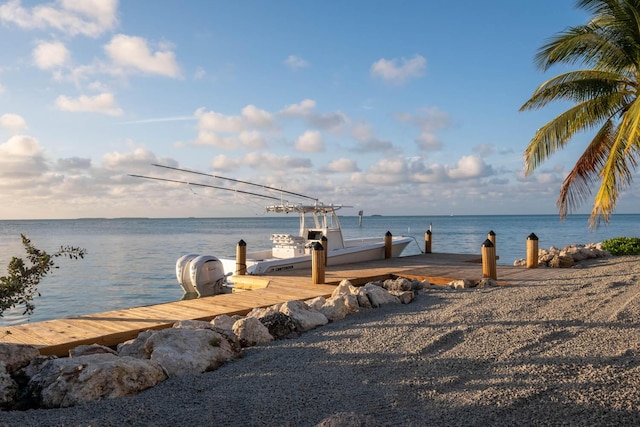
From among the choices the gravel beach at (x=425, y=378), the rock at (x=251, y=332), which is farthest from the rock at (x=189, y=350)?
the rock at (x=251, y=332)

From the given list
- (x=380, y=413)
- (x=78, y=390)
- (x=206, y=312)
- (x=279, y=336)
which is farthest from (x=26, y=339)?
(x=380, y=413)

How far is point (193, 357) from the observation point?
4387mm

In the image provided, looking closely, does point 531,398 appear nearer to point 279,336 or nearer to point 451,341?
point 451,341

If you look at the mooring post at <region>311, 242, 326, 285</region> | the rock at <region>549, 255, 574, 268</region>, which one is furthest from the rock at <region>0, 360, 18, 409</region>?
the rock at <region>549, 255, 574, 268</region>

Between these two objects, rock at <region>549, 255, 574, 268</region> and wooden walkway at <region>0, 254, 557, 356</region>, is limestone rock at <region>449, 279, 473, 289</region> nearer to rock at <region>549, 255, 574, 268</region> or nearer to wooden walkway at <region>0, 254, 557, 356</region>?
wooden walkway at <region>0, 254, 557, 356</region>

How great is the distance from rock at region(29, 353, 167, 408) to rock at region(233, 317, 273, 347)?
1473 mm

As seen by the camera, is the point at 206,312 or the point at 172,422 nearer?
the point at 172,422

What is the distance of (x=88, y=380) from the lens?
3674 mm

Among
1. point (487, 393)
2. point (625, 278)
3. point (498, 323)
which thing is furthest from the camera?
point (625, 278)

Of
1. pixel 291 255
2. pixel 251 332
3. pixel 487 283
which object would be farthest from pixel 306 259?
pixel 251 332

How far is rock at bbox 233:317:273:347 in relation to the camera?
5395 millimetres

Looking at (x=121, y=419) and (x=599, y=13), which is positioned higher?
(x=599, y=13)

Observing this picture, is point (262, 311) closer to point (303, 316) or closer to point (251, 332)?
point (303, 316)

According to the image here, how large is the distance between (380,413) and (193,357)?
200 cm
